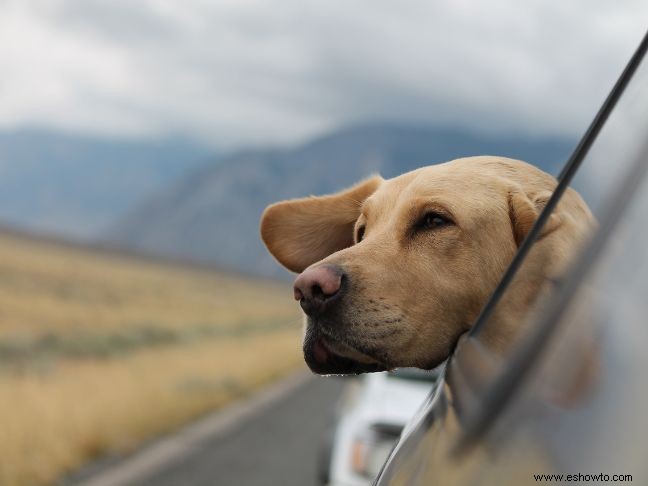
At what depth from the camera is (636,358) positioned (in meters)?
0.68

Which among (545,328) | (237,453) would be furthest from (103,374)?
(545,328)

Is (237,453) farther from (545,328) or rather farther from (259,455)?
(545,328)

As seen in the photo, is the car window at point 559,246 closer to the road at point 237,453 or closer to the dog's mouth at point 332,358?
the dog's mouth at point 332,358

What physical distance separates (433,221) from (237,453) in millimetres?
10088

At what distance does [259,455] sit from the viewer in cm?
1115

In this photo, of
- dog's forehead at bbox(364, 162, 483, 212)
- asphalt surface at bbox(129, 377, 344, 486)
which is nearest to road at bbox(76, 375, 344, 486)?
asphalt surface at bbox(129, 377, 344, 486)

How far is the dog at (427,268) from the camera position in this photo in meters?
1.34

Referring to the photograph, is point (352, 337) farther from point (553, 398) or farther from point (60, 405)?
point (60, 405)

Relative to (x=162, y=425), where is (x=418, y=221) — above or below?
above

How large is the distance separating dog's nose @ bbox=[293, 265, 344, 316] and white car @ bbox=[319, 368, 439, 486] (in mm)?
5051

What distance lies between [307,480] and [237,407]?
5973mm

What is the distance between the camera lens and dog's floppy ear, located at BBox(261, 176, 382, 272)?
1.64 m

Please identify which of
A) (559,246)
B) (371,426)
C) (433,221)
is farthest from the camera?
(371,426)

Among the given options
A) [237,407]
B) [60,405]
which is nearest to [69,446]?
[60,405]
